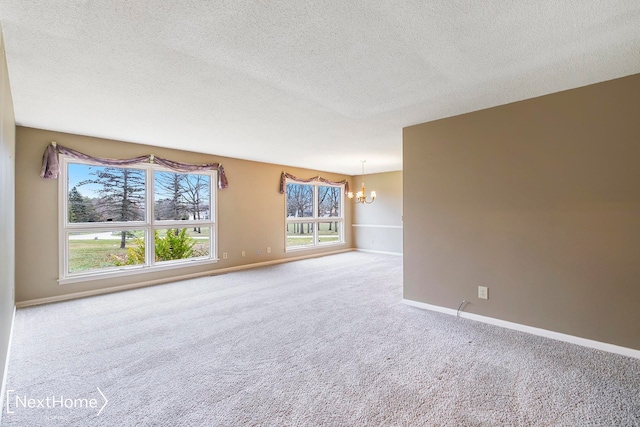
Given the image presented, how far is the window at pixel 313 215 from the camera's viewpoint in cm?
721

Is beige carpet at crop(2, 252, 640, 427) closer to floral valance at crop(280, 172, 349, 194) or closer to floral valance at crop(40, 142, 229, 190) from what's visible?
floral valance at crop(40, 142, 229, 190)

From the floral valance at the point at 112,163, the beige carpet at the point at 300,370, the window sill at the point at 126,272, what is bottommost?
the beige carpet at the point at 300,370

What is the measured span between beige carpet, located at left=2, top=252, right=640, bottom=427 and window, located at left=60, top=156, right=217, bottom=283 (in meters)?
0.90

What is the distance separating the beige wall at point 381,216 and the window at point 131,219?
14.6ft

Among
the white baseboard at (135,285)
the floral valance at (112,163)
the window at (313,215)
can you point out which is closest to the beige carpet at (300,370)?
the white baseboard at (135,285)

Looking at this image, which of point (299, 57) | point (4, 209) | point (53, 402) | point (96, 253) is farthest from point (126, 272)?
point (299, 57)

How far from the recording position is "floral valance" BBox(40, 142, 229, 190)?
149 inches

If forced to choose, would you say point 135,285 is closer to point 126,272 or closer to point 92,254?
point 126,272

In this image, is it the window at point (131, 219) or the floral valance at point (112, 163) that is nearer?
the floral valance at point (112, 163)

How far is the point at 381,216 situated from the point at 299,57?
6.46 metres

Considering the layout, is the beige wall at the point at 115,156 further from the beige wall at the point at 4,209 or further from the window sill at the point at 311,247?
the beige wall at the point at 4,209

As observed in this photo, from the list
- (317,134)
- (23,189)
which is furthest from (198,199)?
(317,134)

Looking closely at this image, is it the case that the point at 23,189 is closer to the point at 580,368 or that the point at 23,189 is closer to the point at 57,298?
the point at 57,298

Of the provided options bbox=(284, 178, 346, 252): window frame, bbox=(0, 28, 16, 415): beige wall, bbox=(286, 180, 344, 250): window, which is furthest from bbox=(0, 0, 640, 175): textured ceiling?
bbox=(286, 180, 344, 250): window
